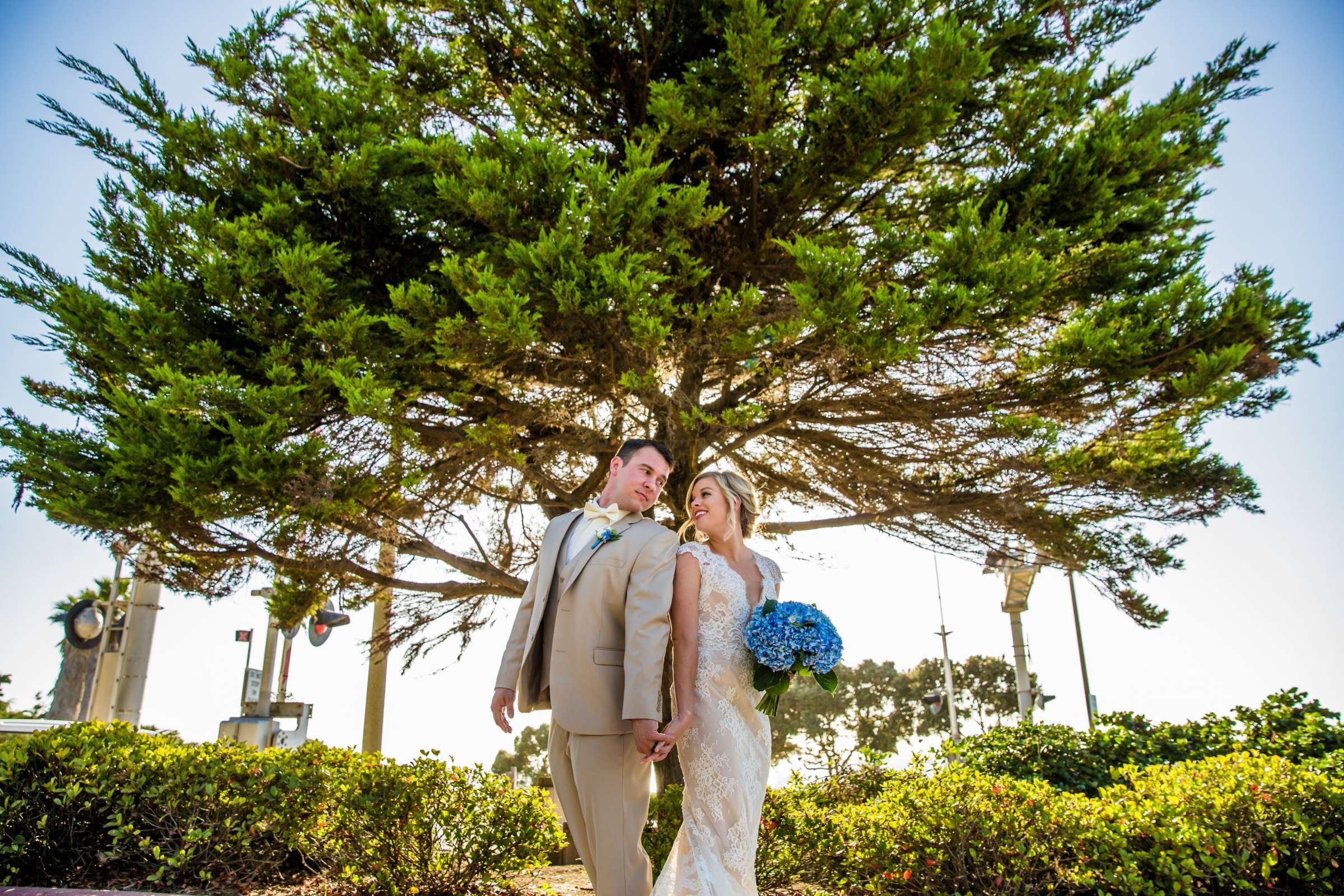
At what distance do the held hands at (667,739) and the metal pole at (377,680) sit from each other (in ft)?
22.5

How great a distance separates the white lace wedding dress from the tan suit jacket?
0.92ft

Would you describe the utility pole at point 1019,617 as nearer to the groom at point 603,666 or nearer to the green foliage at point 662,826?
the green foliage at point 662,826

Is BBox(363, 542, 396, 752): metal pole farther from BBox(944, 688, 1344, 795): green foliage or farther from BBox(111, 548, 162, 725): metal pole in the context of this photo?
BBox(944, 688, 1344, 795): green foliage

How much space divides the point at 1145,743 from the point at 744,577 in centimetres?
695

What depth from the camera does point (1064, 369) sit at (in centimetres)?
676

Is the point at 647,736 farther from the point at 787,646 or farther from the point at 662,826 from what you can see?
the point at 662,826

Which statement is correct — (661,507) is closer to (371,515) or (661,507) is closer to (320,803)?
(371,515)

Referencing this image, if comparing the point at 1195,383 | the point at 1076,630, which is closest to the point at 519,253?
the point at 1195,383

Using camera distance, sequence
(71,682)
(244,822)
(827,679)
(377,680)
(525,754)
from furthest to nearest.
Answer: (71,682) < (525,754) < (377,680) < (244,822) < (827,679)

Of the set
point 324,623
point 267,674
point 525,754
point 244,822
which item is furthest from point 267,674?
point 525,754

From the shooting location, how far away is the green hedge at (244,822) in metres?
5.48

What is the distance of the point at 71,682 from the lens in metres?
40.8

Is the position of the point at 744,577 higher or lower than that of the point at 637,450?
lower

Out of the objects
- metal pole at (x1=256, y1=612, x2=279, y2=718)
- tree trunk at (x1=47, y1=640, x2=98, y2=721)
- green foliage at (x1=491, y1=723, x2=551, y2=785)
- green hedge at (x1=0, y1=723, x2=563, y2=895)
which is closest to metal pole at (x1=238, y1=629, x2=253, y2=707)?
metal pole at (x1=256, y1=612, x2=279, y2=718)
